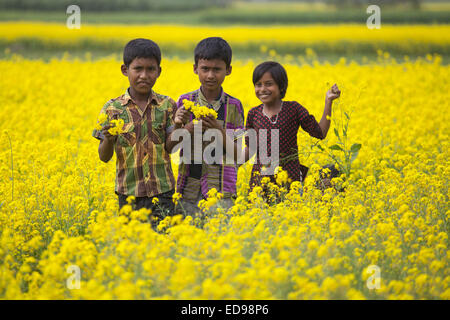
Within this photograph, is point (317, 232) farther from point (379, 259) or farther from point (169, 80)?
point (169, 80)

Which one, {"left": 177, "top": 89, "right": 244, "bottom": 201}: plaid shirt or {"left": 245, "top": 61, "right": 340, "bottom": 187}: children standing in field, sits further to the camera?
{"left": 245, "top": 61, "right": 340, "bottom": 187}: children standing in field

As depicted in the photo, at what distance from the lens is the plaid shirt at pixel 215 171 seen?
15.2 feet

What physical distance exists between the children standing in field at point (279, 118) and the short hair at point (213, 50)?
40 centimetres

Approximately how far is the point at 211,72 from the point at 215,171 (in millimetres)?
825

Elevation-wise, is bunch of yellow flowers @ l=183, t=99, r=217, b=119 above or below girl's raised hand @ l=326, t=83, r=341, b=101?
below

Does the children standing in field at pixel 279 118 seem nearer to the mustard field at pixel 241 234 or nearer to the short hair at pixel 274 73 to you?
the short hair at pixel 274 73

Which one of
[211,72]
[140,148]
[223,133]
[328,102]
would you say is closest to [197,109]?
[223,133]

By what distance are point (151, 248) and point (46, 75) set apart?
11308 millimetres

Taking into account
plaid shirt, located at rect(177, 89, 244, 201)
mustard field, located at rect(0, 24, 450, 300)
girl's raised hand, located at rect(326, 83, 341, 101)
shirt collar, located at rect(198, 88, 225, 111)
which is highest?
girl's raised hand, located at rect(326, 83, 341, 101)

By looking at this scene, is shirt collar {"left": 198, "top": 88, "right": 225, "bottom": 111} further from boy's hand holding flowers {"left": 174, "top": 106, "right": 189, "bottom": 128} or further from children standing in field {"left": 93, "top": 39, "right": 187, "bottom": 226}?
boy's hand holding flowers {"left": 174, "top": 106, "right": 189, "bottom": 128}

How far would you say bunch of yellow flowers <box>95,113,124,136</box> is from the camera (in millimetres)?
4062

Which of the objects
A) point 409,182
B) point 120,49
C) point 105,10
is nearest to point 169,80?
point 409,182

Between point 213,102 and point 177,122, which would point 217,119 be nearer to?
point 213,102

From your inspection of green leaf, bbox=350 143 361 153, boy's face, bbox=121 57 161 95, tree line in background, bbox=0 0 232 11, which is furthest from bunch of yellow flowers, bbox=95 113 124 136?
tree line in background, bbox=0 0 232 11
